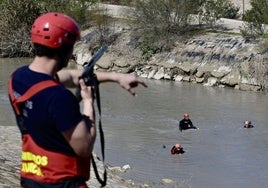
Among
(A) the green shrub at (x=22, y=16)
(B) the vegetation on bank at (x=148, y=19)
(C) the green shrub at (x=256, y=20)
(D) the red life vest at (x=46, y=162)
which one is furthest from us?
(A) the green shrub at (x=22, y=16)

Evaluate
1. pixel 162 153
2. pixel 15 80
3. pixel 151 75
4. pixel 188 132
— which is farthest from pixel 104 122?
pixel 15 80

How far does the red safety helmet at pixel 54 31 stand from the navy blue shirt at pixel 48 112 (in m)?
0.17

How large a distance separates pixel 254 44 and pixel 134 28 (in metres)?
7.81

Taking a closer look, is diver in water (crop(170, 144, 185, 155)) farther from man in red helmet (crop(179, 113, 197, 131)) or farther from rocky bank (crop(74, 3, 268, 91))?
rocky bank (crop(74, 3, 268, 91))

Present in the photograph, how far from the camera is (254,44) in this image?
34.7m

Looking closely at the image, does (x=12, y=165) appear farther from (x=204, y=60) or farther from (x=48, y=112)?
(x=204, y=60)

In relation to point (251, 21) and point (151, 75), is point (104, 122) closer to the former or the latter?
point (151, 75)

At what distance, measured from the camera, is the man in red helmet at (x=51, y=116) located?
3.65m

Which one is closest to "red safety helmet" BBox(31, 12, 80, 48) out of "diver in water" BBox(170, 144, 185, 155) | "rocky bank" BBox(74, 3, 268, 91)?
"diver in water" BBox(170, 144, 185, 155)

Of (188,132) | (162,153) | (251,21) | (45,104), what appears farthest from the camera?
(251,21)

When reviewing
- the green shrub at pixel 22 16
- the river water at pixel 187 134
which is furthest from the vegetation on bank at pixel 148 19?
the river water at pixel 187 134

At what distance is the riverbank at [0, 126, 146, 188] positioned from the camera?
342 inches

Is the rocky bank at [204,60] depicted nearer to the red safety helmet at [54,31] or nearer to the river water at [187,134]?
the river water at [187,134]

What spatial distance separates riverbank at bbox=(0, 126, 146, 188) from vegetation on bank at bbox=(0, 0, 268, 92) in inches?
899
